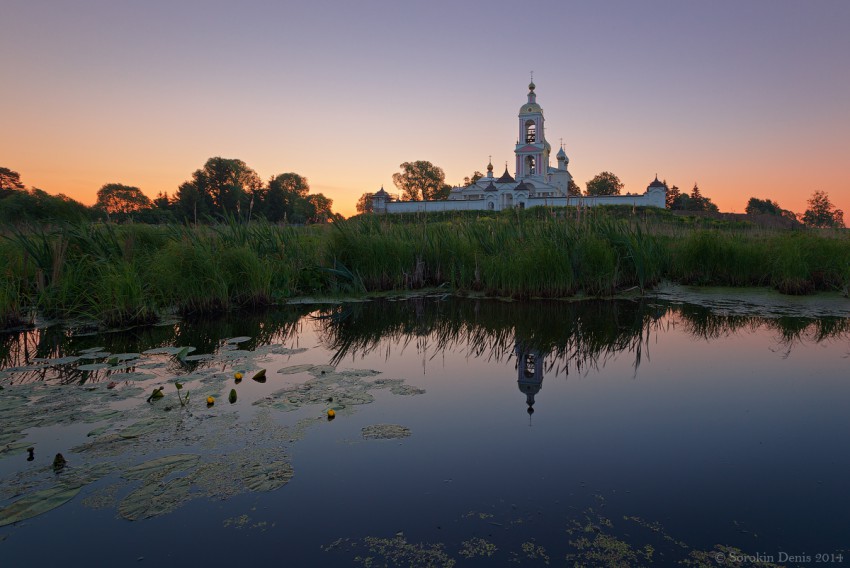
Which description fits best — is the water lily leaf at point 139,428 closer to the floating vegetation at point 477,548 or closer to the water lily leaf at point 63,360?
the water lily leaf at point 63,360

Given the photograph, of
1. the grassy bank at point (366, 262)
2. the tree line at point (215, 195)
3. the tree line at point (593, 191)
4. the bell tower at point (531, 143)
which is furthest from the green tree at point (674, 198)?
the grassy bank at point (366, 262)

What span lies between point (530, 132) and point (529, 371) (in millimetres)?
57995

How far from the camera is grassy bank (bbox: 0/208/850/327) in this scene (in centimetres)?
712

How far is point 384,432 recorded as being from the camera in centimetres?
339

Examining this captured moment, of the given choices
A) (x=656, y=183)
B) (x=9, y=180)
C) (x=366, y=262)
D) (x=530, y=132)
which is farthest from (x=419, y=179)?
(x=366, y=262)

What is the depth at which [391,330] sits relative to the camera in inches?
261

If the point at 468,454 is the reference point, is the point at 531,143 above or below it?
above

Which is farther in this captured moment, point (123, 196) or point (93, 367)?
point (123, 196)

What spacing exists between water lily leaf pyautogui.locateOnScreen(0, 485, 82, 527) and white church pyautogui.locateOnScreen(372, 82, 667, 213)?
46.2 metres

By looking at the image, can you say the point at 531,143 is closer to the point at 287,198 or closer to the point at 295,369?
the point at 287,198

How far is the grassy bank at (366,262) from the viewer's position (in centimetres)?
712

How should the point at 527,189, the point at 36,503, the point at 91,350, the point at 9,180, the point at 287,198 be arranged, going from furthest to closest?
the point at 287,198, the point at 527,189, the point at 9,180, the point at 91,350, the point at 36,503

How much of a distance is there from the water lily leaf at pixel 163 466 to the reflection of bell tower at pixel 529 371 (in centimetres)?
237

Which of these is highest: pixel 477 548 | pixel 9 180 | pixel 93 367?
pixel 9 180
